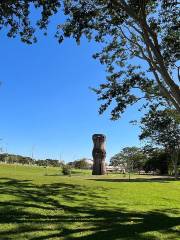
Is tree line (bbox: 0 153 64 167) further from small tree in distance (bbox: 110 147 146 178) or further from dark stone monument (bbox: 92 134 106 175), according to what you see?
dark stone monument (bbox: 92 134 106 175)

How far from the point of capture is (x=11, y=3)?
1742 centimetres

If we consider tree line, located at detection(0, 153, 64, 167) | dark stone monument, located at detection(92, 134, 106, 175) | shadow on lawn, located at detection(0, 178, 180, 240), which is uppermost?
tree line, located at detection(0, 153, 64, 167)

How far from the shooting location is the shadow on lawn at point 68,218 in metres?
14.3

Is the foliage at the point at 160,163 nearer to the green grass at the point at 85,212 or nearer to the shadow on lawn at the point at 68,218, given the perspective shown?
the green grass at the point at 85,212

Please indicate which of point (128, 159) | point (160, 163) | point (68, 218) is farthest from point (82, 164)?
point (68, 218)

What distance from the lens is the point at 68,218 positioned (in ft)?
56.0

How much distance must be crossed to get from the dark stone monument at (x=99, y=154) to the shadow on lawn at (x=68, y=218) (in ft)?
108

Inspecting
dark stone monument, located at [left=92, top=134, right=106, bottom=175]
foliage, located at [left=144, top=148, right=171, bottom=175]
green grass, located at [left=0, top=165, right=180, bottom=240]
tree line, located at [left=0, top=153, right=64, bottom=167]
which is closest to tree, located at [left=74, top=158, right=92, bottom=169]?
tree line, located at [left=0, top=153, right=64, bottom=167]

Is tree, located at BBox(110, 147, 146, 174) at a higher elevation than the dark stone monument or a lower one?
higher

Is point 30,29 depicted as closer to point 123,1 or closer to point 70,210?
point 123,1

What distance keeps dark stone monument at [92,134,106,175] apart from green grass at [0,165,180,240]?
28.3m

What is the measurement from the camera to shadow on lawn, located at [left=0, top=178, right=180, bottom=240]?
14.3 m

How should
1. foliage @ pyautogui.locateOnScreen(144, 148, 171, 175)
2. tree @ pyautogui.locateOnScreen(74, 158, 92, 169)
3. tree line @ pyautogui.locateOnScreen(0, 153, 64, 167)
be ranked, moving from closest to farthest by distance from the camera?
foliage @ pyautogui.locateOnScreen(144, 148, 171, 175) < tree line @ pyautogui.locateOnScreen(0, 153, 64, 167) < tree @ pyautogui.locateOnScreen(74, 158, 92, 169)

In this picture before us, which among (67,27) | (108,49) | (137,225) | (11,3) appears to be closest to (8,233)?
(137,225)
